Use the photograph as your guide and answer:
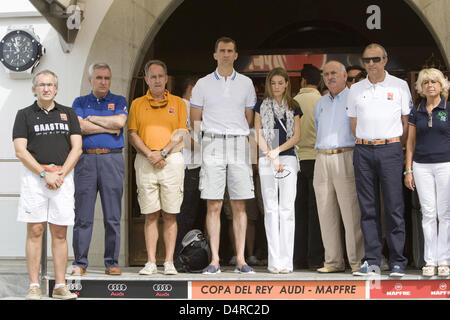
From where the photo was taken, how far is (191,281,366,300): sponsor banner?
584 centimetres

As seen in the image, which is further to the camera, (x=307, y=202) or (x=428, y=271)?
(x=307, y=202)

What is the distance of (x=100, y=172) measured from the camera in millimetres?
6211

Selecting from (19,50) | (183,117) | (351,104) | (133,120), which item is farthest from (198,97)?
(19,50)

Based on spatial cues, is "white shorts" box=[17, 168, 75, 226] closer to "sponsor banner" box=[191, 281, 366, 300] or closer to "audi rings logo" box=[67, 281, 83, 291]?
"audi rings logo" box=[67, 281, 83, 291]

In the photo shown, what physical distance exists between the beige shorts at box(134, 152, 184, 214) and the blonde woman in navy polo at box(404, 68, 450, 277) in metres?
2.02

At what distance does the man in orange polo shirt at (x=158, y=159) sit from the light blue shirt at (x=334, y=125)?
1.20 meters

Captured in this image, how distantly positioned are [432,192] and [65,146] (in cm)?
302

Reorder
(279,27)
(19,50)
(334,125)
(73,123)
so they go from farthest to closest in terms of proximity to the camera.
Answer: (279,27), (19,50), (334,125), (73,123)

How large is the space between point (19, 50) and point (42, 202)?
2.44 m

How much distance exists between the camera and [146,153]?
616 cm

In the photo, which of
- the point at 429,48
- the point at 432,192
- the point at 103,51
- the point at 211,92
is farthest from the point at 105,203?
the point at 429,48

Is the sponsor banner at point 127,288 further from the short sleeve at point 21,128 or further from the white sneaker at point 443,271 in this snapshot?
the white sneaker at point 443,271

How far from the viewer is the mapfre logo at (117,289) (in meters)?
5.97

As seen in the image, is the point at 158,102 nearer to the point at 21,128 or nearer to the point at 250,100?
the point at 250,100
